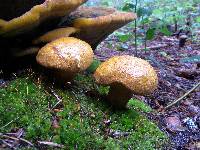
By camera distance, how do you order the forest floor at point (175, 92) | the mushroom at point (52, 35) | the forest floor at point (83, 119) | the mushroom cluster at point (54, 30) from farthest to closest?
the forest floor at point (175, 92), the mushroom at point (52, 35), the mushroom cluster at point (54, 30), the forest floor at point (83, 119)

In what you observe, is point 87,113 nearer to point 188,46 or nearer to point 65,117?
point 65,117

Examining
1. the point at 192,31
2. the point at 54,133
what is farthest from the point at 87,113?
the point at 192,31

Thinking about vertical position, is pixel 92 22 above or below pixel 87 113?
above

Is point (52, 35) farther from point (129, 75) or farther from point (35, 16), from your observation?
point (129, 75)

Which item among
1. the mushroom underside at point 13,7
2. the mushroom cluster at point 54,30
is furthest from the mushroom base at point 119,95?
the mushroom underside at point 13,7

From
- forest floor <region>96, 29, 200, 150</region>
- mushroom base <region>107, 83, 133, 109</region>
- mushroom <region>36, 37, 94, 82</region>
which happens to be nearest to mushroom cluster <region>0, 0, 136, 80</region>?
mushroom <region>36, 37, 94, 82</region>

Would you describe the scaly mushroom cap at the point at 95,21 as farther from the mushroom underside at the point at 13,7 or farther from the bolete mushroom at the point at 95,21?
the mushroom underside at the point at 13,7

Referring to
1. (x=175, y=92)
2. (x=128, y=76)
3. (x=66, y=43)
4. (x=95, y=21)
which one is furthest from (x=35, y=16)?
(x=175, y=92)
